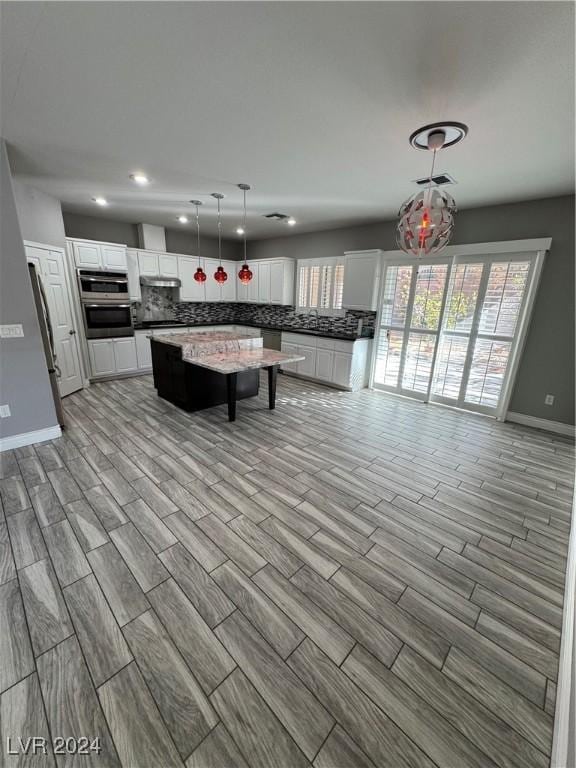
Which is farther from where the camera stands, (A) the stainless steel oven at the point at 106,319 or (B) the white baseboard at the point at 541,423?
(A) the stainless steel oven at the point at 106,319

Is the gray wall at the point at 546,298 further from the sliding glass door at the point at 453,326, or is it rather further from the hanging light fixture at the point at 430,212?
the hanging light fixture at the point at 430,212

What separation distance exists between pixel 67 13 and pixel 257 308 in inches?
235

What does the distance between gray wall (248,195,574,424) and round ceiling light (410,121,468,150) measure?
6.83ft

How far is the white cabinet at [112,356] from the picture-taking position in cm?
494

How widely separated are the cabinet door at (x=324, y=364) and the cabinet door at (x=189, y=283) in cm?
309

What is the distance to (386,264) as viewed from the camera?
4.68 meters

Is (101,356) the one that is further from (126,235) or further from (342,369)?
(342,369)

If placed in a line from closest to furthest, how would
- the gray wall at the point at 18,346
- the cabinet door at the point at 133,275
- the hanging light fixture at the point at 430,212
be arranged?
the hanging light fixture at the point at 430,212, the gray wall at the point at 18,346, the cabinet door at the point at 133,275

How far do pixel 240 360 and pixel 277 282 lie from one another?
3201mm

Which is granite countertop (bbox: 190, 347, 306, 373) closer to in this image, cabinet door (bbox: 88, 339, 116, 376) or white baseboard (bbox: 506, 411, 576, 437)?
cabinet door (bbox: 88, 339, 116, 376)

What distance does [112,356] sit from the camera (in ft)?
16.9

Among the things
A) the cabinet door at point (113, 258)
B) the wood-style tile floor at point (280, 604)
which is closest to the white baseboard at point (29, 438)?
the wood-style tile floor at point (280, 604)

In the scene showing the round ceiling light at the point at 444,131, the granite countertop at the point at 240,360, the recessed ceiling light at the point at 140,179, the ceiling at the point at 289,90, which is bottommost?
the granite countertop at the point at 240,360

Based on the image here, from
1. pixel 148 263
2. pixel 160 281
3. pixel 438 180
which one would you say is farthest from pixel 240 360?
pixel 148 263
